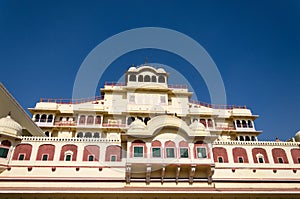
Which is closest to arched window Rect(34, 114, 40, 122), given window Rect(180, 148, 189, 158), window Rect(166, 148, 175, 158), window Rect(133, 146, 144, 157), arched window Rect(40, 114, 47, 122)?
arched window Rect(40, 114, 47, 122)

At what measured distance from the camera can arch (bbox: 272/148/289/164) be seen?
30.1 meters

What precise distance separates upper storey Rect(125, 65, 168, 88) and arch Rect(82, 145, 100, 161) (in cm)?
1955

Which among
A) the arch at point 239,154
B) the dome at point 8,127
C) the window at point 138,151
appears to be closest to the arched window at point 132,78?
the window at point 138,151

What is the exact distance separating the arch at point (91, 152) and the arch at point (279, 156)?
21628 mm

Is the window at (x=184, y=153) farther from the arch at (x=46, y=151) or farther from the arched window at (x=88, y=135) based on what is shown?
the arched window at (x=88, y=135)

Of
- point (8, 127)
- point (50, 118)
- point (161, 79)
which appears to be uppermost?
point (161, 79)

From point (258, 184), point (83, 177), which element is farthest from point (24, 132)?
point (258, 184)

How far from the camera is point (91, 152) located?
28.5m

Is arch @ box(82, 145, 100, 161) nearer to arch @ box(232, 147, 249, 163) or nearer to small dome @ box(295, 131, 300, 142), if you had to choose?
arch @ box(232, 147, 249, 163)

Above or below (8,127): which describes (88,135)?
above

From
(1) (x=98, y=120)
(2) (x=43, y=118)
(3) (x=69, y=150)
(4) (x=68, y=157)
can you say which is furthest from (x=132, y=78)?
(4) (x=68, y=157)

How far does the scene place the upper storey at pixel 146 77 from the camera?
153 feet

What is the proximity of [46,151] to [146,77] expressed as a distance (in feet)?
81.9

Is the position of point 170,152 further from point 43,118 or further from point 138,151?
point 43,118
